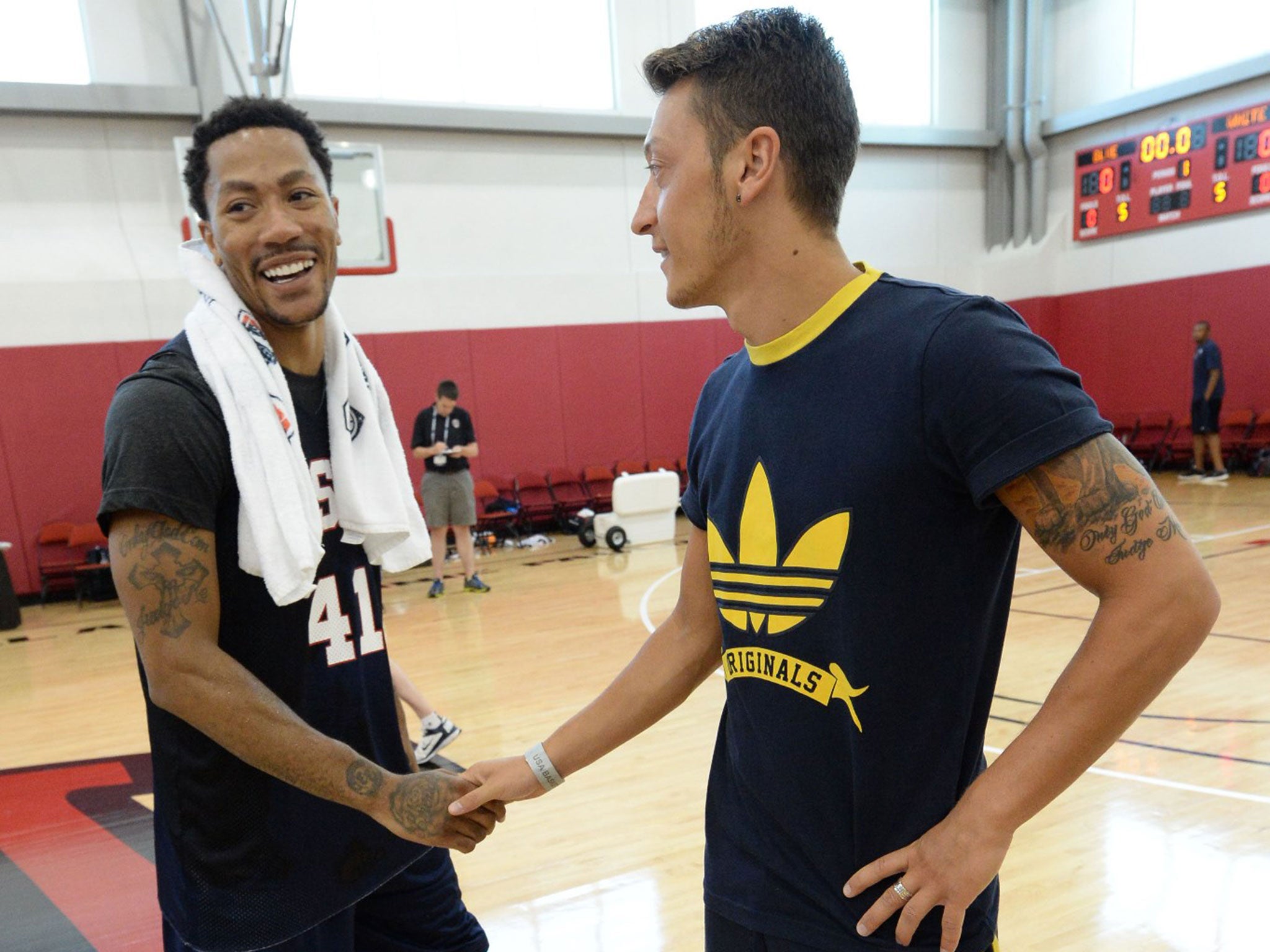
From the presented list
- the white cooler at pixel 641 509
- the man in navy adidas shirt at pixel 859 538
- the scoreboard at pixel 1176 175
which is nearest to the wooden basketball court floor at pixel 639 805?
the man in navy adidas shirt at pixel 859 538

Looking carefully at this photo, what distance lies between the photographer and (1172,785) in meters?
3.62

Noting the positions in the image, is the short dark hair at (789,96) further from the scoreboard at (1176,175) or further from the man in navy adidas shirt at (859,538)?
the scoreboard at (1176,175)

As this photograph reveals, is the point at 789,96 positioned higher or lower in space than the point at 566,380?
higher

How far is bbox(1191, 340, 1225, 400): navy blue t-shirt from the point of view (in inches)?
445

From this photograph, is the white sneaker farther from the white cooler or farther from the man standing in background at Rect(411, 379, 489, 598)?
the white cooler

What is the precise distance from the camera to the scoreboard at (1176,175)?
11609mm

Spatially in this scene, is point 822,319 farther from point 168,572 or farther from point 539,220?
point 539,220

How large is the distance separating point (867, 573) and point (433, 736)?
3.37 m

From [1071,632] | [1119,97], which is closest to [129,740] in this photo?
[1071,632]

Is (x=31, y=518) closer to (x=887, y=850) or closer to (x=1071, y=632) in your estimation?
(x=1071, y=632)

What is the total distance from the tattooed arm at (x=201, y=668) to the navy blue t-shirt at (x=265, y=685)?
50 mm

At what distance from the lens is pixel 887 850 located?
1238 mm

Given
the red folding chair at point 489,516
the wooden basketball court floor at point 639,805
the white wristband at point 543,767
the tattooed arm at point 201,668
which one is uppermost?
the tattooed arm at point 201,668

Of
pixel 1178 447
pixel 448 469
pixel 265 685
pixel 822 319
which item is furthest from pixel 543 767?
pixel 1178 447
